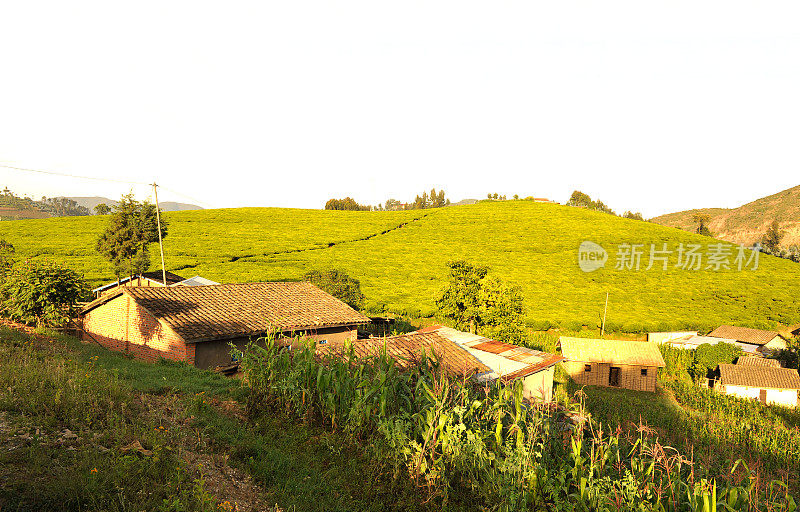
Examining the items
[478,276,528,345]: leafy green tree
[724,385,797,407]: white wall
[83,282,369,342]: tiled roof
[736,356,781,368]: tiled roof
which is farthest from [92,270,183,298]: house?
[736,356,781,368]: tiled roof

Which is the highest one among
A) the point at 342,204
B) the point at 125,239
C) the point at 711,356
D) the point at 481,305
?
the point at 342,204

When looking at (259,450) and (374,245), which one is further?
(374,245)

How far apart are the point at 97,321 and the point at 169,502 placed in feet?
75.0

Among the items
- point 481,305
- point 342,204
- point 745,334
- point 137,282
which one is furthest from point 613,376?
point 342,204

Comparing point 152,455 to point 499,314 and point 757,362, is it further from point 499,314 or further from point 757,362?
point 757,362

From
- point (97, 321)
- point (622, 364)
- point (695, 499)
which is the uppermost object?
point (695, 499)

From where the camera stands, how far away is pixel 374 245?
78.7 meters

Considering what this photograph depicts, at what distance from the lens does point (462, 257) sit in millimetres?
74375

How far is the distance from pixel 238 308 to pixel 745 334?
58464 mm

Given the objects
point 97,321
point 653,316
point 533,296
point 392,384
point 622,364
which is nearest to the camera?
point 392,384

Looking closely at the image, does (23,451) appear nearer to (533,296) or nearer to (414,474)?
(414,474)

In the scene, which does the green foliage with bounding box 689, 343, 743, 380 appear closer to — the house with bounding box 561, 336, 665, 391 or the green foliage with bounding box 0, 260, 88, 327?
the house with bounding box 561, 336, 665, 391

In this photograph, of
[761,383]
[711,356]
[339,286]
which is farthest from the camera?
[711,356]

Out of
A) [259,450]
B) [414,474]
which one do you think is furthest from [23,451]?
[414,474]
